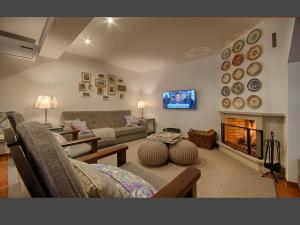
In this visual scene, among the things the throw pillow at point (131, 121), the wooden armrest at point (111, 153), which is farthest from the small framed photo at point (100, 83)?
the wooden armrest at point (111, 153)

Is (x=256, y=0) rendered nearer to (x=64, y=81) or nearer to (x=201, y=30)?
(x=201, y=30)

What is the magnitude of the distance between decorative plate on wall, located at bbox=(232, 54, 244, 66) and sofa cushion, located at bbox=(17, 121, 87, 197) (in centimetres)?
313

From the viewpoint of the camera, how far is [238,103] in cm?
270

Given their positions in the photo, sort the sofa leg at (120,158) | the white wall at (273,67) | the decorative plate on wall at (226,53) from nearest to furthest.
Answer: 1. the sofa leg at (120,158)
2. the white wall at (273,67)
3. the decorative plate on wall at (226,53)

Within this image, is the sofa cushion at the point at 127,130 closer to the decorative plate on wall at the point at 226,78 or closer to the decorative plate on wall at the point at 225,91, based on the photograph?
the decorative plate on wall at the point at 225,91

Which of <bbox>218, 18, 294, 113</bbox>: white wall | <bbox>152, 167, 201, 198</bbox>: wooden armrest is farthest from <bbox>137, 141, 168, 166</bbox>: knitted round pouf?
<bbox>218, 18, 294, 113</bbox>: white wall

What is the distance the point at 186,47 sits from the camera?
10.1 feet

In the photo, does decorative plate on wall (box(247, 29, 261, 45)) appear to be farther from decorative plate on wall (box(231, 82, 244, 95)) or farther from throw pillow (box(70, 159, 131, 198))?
throw pillow (box(70, 159, 131, 198))

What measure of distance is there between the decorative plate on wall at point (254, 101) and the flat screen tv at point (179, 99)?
1404mm

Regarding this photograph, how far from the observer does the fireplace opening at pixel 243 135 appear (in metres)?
2.24

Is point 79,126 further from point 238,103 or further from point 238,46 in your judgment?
point 238,46

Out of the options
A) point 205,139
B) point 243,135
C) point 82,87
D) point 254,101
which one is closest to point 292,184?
point 243,135

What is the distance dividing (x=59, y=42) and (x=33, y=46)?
643 millimetres

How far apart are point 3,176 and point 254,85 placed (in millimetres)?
4015
